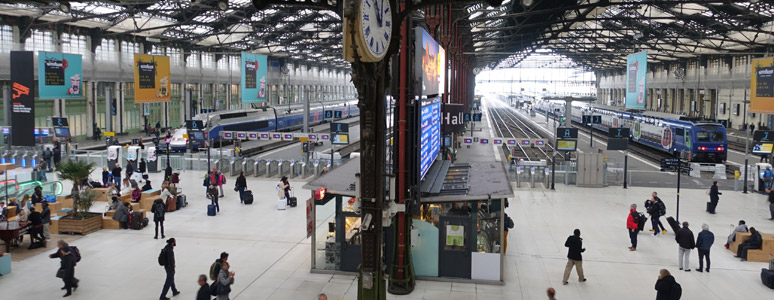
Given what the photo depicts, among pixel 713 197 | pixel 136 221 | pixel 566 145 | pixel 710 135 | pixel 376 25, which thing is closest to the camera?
pixel 376 25

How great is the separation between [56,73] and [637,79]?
30.6 m

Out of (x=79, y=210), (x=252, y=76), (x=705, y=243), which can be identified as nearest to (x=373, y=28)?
(x=705, y=243)

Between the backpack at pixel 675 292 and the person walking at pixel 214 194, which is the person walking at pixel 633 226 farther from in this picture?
the person walking at pixel 214 194

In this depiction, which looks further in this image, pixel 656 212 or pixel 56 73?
pixel 56 73

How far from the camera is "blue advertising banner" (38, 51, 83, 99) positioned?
2867cm

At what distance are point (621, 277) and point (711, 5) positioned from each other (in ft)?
105

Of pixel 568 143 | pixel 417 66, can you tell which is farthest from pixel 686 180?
pixel 417 66

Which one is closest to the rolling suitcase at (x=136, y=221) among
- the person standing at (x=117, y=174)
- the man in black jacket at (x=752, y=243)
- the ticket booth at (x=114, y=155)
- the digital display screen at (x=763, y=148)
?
the person standing at (x=117, y=174)

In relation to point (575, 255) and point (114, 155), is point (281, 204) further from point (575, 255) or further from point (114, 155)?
point (114, 155)

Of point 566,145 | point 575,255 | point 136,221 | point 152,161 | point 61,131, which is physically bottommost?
point 136,221

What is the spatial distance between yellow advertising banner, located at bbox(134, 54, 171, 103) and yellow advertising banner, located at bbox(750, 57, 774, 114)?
28.5m

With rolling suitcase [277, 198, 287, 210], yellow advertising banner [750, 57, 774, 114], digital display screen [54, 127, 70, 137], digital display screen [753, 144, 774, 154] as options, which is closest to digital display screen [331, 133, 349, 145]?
rolling suitcase [277, 198, 287, 210]

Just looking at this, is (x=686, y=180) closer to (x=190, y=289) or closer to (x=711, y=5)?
(x=711, y=5)

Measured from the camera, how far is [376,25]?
27.5 ft
